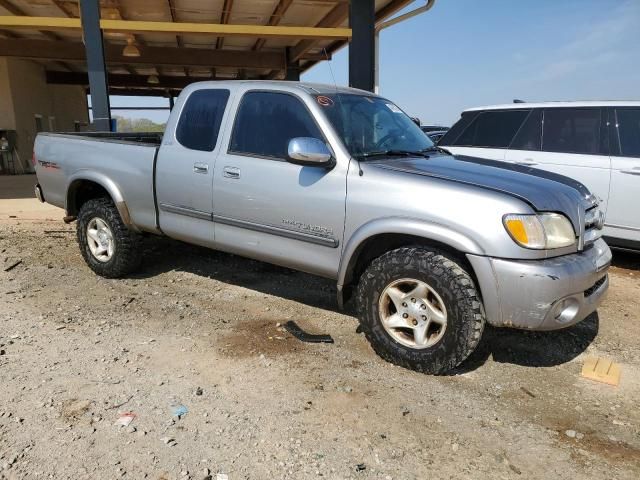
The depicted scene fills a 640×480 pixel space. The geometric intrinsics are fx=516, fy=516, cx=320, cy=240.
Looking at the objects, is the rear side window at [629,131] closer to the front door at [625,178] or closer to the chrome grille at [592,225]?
the front door at [625,178]

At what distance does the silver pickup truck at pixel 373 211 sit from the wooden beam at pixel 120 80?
597 inches

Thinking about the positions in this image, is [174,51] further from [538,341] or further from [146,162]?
[538,341]

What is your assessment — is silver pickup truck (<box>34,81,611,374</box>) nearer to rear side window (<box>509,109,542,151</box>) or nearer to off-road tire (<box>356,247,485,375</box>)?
off-road tire (<box>356,247,485,375</box>)

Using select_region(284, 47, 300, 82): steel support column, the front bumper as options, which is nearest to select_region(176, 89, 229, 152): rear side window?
the front bumper

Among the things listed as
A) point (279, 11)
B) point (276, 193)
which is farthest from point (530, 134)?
point (279, 11)

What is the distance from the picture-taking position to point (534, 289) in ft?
9.50

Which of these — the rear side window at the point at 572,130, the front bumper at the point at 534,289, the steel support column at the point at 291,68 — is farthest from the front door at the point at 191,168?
the steel support column at the point at 291,68

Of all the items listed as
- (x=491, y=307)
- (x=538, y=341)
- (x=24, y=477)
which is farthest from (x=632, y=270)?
(x=24, y=477)

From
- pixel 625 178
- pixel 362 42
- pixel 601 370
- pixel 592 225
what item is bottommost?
pixel 601 370

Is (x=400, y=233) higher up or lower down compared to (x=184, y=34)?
lower down

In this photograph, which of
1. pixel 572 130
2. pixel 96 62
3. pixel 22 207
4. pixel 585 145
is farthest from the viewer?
pixel 22 207

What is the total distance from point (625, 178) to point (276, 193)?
3.91m

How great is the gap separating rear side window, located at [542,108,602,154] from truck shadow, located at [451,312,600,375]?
7.78 ft

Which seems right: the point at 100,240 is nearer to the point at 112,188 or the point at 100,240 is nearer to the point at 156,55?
the point at 112,188
